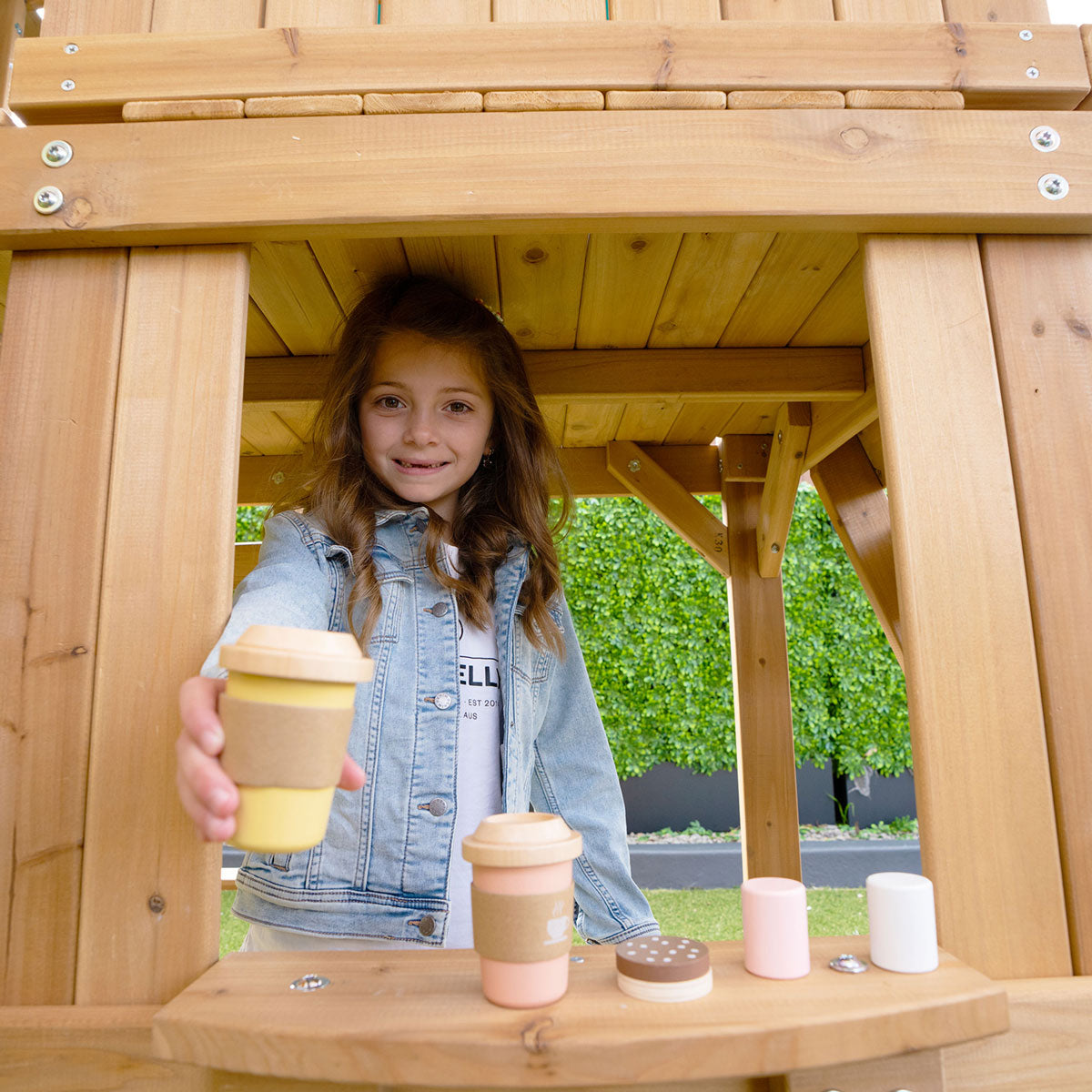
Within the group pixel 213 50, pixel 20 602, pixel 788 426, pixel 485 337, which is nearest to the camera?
pixel 20 602

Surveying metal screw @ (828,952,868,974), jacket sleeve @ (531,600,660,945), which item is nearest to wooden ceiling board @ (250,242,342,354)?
jacket sleeve @ (531,600,660,945)

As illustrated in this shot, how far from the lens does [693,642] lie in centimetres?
619

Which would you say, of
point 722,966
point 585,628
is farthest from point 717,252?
point 585,628

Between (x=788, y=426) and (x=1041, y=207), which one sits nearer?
(x=1041, y=207)

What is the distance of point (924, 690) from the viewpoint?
93 centimetres

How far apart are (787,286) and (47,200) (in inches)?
50.9

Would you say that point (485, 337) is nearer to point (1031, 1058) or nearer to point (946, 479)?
point (946, 479)

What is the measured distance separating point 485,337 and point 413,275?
18cm

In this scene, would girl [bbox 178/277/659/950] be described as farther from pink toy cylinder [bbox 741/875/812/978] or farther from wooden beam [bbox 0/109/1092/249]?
pink toy cylinder [bbox 741/875/812/978]

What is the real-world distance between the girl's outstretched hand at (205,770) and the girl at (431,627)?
32 centimetres

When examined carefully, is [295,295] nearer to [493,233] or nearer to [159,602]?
[493,233]

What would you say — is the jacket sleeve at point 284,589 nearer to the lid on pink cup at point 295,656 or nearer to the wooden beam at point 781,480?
the lid on pink cup at point 295,656

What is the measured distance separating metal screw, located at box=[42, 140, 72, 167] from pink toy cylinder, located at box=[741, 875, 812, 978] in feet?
3.73

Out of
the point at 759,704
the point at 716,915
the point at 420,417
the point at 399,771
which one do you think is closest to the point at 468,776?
the point at 399,771
